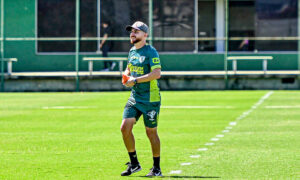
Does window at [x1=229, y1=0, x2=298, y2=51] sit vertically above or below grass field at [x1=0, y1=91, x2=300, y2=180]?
above

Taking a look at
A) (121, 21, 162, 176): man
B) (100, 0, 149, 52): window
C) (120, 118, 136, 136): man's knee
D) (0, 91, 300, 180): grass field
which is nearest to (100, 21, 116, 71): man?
(100, 0, 149, 52): window

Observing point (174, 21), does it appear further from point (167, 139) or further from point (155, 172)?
point (155, 172)

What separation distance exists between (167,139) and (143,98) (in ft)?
13.1

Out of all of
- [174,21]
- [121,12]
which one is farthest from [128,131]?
[174,21]

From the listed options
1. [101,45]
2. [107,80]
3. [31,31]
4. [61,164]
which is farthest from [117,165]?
[31,31]

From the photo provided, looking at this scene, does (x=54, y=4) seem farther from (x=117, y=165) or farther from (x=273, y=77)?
(x=117, y=165)

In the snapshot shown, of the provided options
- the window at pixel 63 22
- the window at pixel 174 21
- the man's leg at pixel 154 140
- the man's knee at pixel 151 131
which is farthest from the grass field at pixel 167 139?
the window at pixel 63 22

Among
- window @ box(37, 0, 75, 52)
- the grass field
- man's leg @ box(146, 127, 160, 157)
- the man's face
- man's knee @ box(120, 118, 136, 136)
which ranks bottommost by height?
the grass field

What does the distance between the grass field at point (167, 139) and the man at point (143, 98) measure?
31 centimetres

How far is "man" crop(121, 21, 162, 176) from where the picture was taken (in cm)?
879

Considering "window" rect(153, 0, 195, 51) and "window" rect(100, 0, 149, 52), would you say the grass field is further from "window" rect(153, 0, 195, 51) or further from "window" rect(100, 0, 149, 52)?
"window" rect(153, 0, 195, 51)

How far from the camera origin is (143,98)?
886 cm

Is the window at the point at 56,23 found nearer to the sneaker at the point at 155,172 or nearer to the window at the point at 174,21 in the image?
the window at the point at 174,21

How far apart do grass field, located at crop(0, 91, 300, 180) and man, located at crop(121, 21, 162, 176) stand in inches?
12.2
